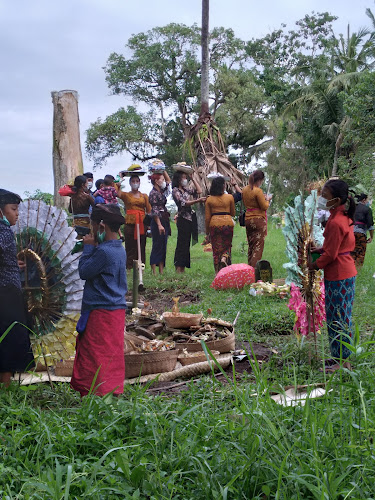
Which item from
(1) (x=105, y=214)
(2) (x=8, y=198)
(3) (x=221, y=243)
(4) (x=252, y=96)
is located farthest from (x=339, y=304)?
(4) (x=252, y=96)

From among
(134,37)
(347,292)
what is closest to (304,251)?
(347,292)

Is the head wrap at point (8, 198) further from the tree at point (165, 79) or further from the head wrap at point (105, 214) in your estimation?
the tree at point (165, 79)

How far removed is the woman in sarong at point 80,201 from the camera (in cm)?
818

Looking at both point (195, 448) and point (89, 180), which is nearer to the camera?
point (195, 448)

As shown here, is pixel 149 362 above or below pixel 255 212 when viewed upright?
below

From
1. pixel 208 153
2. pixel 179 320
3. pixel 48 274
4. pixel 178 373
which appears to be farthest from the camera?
pixel 208 153

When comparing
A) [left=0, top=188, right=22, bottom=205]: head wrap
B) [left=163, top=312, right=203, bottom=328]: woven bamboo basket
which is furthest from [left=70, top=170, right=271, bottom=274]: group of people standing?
[left=0, top=188, right=22, bottom=205]: head wrap

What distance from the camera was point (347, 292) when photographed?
5.31m

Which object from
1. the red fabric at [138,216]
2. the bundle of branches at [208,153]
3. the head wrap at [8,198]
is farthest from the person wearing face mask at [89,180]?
the bundle of branches at [208,153]

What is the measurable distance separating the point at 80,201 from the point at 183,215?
4088 mm

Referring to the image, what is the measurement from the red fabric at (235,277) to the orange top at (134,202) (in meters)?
2.00

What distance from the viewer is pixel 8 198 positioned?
4316mm

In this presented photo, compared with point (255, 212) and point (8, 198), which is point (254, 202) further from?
point (8, 198)

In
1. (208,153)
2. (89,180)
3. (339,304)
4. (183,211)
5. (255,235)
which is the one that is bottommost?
(339,304)
